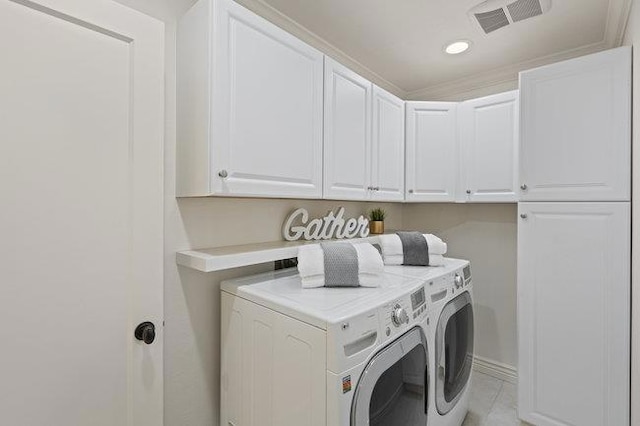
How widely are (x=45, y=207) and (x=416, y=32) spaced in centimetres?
219

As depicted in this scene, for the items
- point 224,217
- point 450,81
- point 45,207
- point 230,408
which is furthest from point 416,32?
point 230,408

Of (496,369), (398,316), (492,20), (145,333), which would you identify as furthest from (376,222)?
(145,333)

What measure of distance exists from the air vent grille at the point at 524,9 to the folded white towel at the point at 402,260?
1490mm

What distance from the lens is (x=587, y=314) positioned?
1.71 meters

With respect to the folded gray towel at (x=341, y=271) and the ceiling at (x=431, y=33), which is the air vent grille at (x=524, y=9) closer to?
the ceiling at (x=431, y=33)

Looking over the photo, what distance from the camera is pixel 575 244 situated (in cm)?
175

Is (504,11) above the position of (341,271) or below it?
above

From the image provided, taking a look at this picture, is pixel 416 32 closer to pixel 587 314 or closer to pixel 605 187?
pixel 605 187

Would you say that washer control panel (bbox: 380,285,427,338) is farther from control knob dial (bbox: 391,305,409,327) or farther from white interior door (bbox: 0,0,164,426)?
white interior door (bbox: 0,0,164,426)

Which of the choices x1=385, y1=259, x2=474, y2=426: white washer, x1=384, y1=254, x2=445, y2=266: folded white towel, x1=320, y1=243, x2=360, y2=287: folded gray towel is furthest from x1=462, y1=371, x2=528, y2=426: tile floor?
x1=320, y1=243, x2=360, y2=287: folded gray towel

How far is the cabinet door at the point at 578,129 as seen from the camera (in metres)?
1.61

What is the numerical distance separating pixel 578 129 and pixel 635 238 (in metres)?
0.65

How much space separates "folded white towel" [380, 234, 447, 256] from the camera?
6.34 feet

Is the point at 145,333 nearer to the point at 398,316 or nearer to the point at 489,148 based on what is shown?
the point at 398,316
